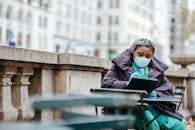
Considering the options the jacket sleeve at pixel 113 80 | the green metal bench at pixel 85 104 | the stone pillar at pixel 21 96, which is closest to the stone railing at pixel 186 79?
the stone pillar at pixel 21 96

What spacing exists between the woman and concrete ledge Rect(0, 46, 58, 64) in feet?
3.09

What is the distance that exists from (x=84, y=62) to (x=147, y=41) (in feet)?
6.58

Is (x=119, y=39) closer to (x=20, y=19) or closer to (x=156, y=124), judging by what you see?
(x=20, y=19)

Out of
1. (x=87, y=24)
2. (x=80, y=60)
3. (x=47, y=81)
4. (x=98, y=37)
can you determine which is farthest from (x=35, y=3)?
(x=47, y=81)

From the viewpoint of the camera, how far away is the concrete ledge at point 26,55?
5.37 m

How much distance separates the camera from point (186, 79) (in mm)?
13273

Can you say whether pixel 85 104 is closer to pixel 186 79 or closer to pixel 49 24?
pixel 186 79

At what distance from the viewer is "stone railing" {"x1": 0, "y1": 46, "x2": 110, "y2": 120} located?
5.60m

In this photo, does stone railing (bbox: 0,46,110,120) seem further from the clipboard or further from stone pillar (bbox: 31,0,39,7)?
stone pillar (bbox: 31,0,39,7)

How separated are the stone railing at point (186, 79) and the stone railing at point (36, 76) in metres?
5.26

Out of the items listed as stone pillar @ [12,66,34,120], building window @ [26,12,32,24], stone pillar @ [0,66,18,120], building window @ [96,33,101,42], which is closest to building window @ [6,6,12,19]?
building window @ [26,12,32,24]

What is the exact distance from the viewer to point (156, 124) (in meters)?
A: 5.03

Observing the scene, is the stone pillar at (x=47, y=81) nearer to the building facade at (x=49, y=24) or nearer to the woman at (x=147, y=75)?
the woman at (x=147, y=75)

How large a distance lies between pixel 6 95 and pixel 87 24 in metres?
85.5
